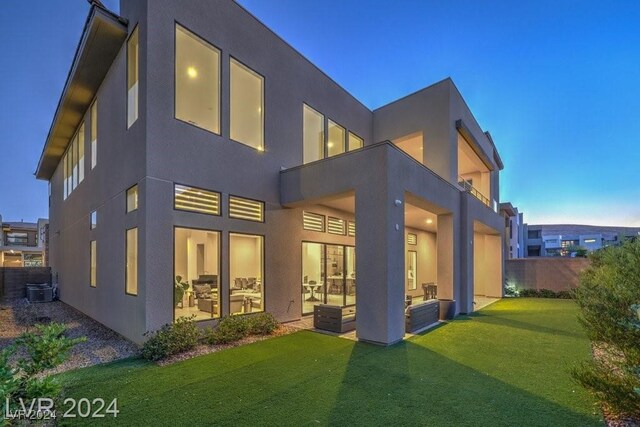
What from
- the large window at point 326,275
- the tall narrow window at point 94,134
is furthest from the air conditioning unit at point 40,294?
the large window at point 326,275

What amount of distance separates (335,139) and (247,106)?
4.34m

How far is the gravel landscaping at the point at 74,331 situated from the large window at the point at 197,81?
5.27 metres

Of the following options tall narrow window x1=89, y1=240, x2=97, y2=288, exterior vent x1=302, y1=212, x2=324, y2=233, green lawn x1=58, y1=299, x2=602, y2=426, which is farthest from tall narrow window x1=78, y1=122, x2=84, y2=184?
green lawn x1=58, y1=299, x2=602, y2=426

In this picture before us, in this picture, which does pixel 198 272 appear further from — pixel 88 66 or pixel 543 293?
pixel 543 293

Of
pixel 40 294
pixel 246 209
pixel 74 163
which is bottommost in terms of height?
pixel 40 294

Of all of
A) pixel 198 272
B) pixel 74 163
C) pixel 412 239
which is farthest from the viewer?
pixel 412 239

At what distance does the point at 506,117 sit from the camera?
4272cm

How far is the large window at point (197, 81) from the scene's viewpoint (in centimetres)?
771

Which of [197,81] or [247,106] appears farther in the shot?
[247,106]

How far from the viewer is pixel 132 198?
304 inches

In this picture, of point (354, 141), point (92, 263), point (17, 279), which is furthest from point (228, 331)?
point (17, 279)

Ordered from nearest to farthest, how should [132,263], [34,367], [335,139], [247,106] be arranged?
[34,367] < [132,263] < [247,106] < [335,139]

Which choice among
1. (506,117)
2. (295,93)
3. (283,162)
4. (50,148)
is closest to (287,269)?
(283,162)

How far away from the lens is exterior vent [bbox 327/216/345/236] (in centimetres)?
1148
